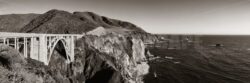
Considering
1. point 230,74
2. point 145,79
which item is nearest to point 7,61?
point 145,79

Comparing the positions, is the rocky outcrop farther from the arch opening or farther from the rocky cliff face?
the arch opening

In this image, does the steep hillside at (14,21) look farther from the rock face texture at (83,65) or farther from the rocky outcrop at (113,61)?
the rocky outcrop at (113,61)

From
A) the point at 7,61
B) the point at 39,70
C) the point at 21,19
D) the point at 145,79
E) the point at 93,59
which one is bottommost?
the point at 145,79

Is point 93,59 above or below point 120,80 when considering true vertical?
above

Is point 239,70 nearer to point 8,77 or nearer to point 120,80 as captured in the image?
point 120,80

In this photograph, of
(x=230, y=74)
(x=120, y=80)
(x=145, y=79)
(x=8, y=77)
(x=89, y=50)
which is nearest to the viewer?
(x=8, y=77)

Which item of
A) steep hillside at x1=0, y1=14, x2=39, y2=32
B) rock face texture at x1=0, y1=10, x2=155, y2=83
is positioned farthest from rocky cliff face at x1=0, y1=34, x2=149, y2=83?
steep hillside at x1=0, y1=14, x2=39, y2=32

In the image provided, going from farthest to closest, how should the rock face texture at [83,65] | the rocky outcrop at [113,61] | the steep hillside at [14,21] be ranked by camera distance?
1. the steep hillside at [14,21]
2. the rocky outcrop at [113,61]
3. the rock face texture at [83,65]

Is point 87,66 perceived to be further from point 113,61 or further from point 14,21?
point 14,21

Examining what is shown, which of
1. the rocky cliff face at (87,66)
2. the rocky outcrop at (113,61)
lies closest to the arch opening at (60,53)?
the rocky cliff face at (87,66)
